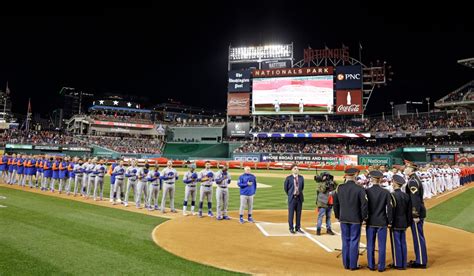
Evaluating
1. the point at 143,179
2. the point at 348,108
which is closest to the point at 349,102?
the point at 348,108

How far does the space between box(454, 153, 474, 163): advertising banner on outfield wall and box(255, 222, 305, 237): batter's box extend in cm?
4309

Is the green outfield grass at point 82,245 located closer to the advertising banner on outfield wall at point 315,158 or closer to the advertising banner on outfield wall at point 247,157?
the advertising banner on outfield wall at point 315,158

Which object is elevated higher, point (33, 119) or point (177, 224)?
point (33, 119)

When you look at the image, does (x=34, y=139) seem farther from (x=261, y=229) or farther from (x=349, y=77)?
(x=261, y=229)

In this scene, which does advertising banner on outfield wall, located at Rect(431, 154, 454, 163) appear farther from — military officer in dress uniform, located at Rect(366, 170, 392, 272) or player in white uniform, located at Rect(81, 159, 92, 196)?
military officer in dress uniform, located at Rect(366, 170, 392, 272)

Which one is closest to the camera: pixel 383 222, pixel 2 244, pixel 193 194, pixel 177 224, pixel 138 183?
pixel 383 222

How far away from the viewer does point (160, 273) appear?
20.7 ft

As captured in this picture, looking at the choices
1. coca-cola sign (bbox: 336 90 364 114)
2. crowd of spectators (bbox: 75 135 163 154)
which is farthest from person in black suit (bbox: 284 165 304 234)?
crowd of spectators (bbox: 75 135 163 154)

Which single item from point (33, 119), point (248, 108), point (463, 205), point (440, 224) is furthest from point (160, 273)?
point (33, 119)

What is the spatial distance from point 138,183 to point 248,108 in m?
45.4

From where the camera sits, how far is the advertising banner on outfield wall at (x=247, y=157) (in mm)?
56219

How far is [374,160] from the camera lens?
163 feet

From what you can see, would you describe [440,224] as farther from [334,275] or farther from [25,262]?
[25,262]

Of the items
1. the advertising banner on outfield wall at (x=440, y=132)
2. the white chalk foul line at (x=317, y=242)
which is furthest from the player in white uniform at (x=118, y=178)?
the advertising banner on outfield wall at (x=440, y=132)
